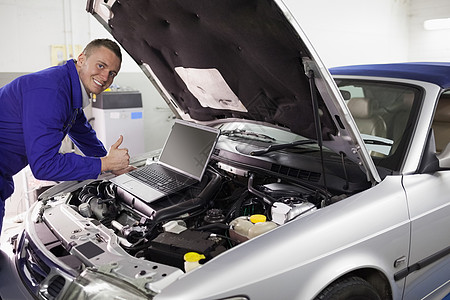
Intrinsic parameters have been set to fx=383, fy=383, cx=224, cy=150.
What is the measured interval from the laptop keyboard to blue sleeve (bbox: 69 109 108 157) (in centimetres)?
34

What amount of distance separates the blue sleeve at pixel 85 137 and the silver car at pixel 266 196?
0.25m

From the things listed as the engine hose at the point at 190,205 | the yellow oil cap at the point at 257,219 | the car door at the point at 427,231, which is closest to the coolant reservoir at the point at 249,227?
the yellow oil cap at the point at 257,219

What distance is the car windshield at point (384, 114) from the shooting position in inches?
70.5

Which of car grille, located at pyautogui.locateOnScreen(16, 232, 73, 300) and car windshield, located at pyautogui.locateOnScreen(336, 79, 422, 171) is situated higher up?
car windshield, located at pyautogui.locateOnScreen(336, 79, 422, 171)

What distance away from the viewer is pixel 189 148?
228cm

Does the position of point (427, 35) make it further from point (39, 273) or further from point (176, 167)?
point (39, 273)

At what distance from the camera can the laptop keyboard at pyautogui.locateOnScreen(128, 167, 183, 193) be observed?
208 centimetres

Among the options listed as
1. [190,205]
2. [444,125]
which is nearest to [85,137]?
[190,205]

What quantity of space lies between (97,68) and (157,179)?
2.26 feet

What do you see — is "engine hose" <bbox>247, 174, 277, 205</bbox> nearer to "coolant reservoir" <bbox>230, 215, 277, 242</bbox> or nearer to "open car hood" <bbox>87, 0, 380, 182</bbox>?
"coolant reservoir" <bbox>230, 215, 277, 242</bbox>

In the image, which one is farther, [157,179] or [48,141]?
[157,179]

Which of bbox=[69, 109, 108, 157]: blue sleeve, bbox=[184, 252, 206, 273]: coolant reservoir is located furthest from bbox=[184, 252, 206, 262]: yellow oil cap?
bbox=[69, 109, 108, 157]: blue sleeve

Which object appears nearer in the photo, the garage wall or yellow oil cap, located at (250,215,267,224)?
yellow oil cap, located at (250,215,267,224)

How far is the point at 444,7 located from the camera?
7977 millimetres
